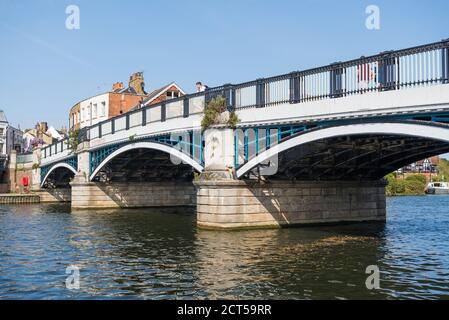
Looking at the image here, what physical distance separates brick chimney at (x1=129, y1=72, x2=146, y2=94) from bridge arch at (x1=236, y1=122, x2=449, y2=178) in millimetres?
49789

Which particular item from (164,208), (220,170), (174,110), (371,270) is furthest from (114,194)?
(371,270)

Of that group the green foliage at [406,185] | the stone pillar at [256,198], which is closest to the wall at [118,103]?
the stone pillar at [256,198]

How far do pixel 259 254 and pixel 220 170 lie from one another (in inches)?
311

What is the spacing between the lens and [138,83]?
2960 inches

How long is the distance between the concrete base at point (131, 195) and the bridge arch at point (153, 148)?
1.54 metres

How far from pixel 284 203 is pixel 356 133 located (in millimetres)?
9338

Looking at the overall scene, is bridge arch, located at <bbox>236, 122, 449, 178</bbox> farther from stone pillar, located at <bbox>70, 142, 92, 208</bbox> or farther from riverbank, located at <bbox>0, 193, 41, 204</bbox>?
riverbank, located at <bbox>0, 193, 41, 204</bbox>

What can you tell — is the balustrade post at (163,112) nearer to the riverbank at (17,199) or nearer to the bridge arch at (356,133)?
the bridge arch at (356,133)

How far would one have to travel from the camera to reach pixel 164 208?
167ft

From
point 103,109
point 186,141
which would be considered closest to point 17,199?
point 103,109

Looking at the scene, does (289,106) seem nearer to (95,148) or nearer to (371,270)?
(371,270)

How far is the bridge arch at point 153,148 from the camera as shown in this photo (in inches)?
1214

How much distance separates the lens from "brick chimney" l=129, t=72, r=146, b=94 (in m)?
75.1

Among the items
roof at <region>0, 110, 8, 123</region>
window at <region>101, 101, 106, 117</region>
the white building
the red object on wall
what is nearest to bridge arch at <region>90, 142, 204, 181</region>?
window at <region>101, 101, 106, 117</region>
